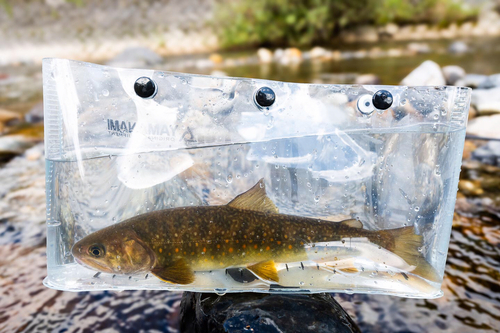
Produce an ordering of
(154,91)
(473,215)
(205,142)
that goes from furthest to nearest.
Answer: (473,215), (205,142), (154,91)

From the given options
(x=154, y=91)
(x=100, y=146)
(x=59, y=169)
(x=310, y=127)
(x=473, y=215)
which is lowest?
(x=473, y=215)

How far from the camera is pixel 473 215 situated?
347 centimetres

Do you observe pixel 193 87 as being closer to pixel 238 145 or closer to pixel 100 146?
pixel 238 145

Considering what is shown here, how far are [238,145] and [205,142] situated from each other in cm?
16

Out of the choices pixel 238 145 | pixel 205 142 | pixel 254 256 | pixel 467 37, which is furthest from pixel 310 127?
pixel 467 37

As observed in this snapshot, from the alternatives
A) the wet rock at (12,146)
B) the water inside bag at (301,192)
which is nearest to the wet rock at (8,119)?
the wet rock at (12,146)

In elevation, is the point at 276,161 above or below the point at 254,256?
above

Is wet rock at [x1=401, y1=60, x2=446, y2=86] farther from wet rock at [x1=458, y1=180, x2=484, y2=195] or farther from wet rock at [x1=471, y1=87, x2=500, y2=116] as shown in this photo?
wet rock at [x1=458, y1=180, x2=484, y2=195]

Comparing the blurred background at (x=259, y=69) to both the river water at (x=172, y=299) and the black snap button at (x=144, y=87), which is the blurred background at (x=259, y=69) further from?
the black snap button at (x=144, y=87)

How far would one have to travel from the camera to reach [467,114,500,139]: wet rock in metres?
5.19

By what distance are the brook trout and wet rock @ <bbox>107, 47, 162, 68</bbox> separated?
1357 cm

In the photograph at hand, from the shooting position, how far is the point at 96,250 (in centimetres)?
164

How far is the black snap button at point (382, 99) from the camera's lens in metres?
1.76

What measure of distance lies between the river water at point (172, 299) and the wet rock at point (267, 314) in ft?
1.28
